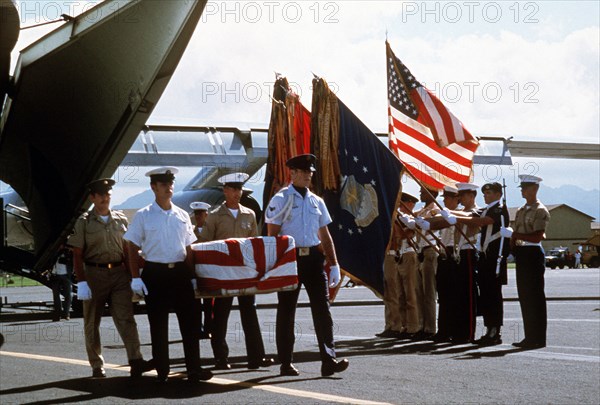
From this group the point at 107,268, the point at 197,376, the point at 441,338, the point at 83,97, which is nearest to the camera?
the point at 197,376

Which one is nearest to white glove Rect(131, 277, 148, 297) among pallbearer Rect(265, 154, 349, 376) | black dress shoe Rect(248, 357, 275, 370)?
pallbearer Rect(265, 154, 349, 376)

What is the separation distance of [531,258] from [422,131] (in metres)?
2.88

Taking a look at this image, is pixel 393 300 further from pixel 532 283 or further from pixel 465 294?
pixel 532 283

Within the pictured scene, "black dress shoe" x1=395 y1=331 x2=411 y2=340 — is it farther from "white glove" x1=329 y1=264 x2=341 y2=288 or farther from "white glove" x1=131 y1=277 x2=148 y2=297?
"white glove" x1=131 y1=277 x2=148 y2=297

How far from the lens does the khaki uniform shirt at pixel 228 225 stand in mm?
7891

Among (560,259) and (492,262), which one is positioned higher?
(560,259)

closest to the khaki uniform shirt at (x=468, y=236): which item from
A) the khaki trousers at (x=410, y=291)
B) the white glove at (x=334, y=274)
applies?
Result: the khaki trousers at (x=410, y=291)

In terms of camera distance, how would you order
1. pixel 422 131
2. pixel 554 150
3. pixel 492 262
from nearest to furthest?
pixel 492 262
pixel 422 131
pixel 554 150

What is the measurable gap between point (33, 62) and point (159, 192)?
7181 mm

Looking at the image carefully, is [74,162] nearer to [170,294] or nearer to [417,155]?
[417,155]

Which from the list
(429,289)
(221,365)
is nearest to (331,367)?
(221,365)

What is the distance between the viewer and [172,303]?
16.7ft

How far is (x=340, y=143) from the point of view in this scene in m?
6.48

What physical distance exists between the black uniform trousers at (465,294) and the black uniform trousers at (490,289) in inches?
3.9
